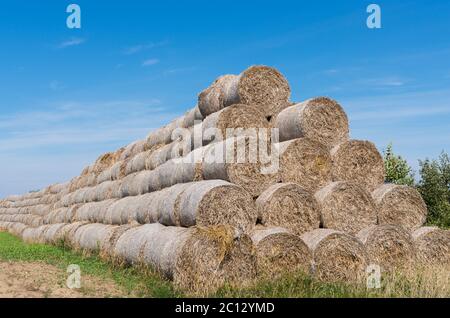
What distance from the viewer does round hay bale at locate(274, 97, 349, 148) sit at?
12.8 m

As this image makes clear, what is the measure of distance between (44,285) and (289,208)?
5004 millimetres

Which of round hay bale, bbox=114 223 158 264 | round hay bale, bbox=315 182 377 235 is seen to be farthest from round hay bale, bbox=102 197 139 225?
round hay bale, bbox=315 182 377 235

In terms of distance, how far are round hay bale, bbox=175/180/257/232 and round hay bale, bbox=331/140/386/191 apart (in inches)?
105

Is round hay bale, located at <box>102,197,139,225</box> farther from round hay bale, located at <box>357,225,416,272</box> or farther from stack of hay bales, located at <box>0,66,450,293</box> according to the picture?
round hay bale, located at <box>357,225,416,272</box>

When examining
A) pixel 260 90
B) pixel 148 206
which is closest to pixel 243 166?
pixel 260 90

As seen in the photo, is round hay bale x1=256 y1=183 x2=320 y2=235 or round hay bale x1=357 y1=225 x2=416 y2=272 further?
round hay bale x1=357 y1=225 x2=416 y2=272

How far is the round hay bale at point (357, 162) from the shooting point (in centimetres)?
1288

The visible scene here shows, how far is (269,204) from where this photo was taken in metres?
11.4

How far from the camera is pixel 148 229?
12.6m

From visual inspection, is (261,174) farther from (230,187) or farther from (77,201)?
(77,201)

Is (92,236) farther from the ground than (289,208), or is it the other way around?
(289,208)

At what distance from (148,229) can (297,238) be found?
12.0 ft

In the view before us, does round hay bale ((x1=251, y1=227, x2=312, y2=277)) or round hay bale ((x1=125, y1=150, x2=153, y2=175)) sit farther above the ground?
round hay bale ((x1=125, y1=150, x2=153, y2=175))

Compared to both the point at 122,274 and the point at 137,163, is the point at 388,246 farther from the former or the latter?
the point at 137,163
